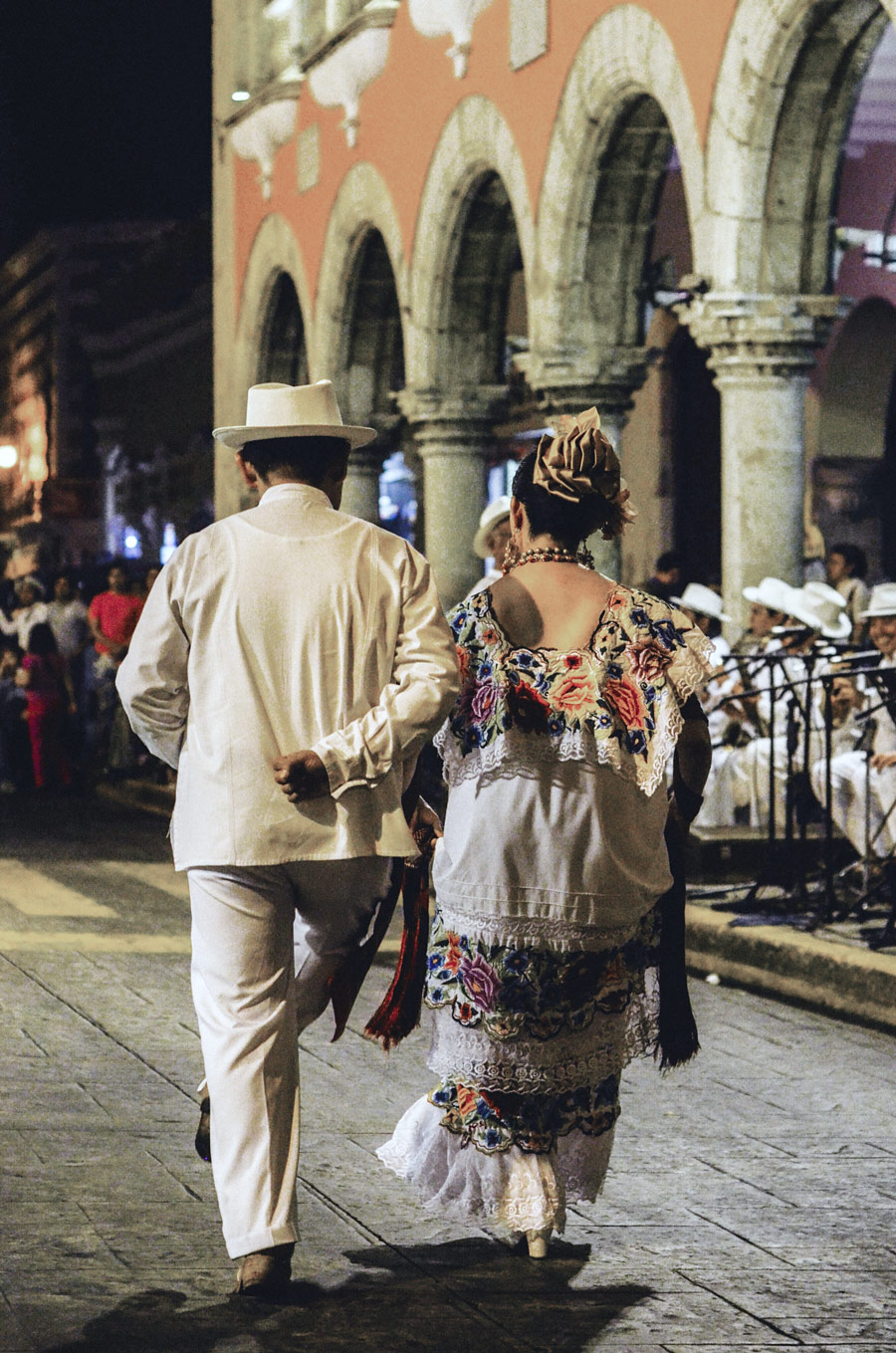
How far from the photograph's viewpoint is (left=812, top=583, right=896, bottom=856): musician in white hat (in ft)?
30.9

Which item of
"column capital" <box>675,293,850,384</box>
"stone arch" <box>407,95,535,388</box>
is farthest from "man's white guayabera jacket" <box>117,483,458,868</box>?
"stone arch" <box>407,95,535,388</box>

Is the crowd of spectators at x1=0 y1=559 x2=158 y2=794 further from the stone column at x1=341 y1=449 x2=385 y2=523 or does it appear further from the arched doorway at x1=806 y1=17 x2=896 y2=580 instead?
the arched doorway at x1=806 y1=17 x2=896 y2=580

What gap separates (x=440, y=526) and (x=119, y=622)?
9.01 ft

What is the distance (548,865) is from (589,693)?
0.38 meters

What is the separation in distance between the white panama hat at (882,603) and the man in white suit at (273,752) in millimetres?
4971

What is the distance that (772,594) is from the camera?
38.3 feet

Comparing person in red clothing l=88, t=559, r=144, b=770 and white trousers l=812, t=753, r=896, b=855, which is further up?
person in red clothing l=88, t=559, r=144, b=770

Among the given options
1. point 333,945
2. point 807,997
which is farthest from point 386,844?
point 807,997

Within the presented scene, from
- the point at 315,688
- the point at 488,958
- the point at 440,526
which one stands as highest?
the point at 440,526

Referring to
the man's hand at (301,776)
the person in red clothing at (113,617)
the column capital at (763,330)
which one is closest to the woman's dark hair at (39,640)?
the person in red clothing at (113,617)

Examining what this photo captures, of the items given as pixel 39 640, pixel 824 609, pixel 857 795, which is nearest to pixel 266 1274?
pixel 857 795

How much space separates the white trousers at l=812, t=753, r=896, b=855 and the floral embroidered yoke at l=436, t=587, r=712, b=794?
4.58 meters

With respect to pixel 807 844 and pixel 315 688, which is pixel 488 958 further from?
pixel 807 844

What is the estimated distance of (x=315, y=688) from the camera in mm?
4684
